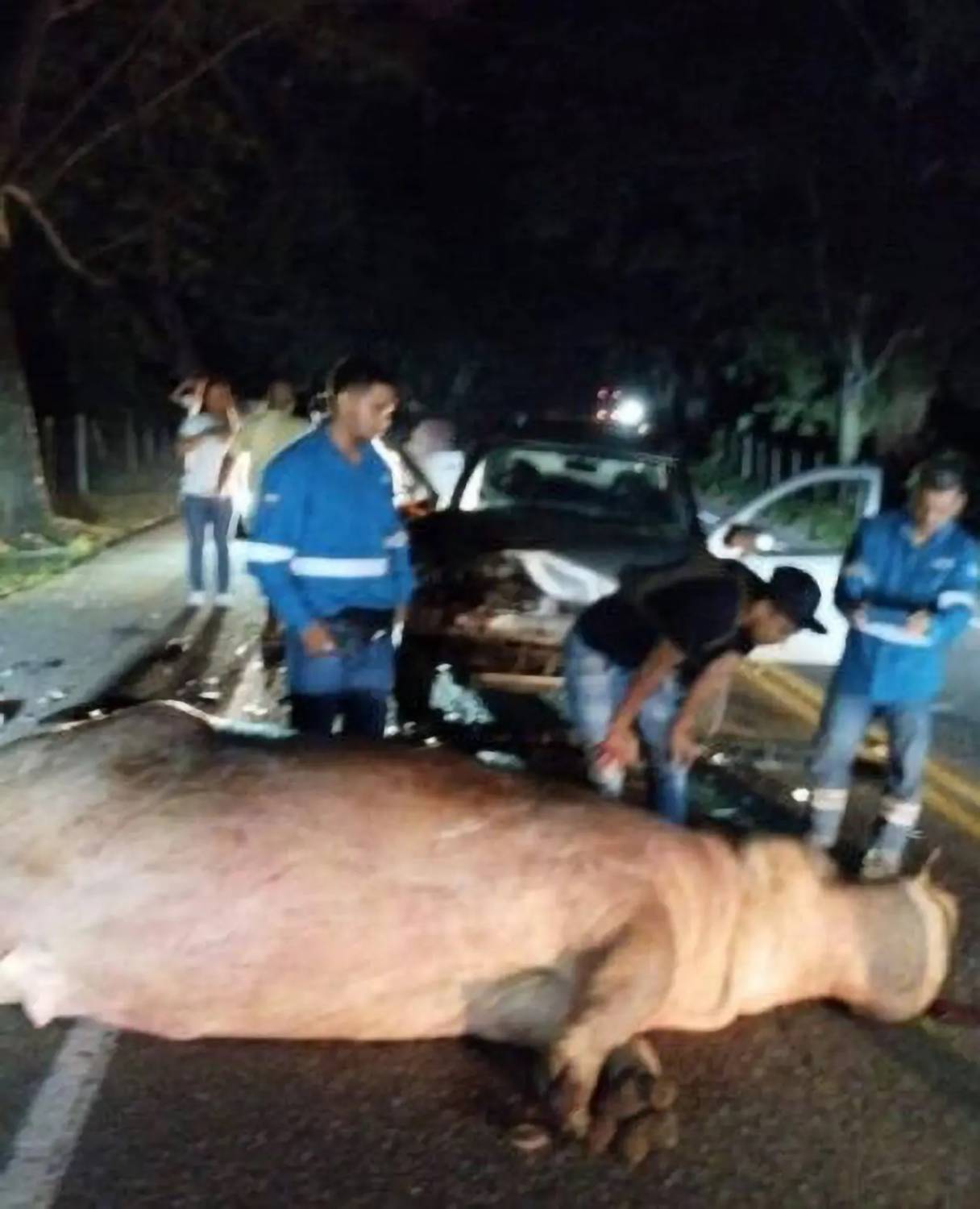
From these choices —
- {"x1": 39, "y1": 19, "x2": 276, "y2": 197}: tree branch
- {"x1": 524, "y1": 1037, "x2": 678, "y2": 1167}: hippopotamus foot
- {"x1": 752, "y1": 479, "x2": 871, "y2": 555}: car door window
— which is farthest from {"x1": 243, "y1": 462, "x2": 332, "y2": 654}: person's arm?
{"x1": 39, "y1": 19, "x2": 276, "y2": 197}: tree branch

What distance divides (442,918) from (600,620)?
2.14 meters

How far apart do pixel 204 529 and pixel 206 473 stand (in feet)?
1.96

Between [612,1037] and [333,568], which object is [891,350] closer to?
[333,568]

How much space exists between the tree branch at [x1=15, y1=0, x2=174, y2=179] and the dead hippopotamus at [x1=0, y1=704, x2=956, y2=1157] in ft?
55.5

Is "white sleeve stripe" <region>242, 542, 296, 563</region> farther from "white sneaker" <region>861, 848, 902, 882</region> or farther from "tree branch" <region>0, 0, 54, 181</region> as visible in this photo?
"tree branch" <region>0, 0, 54, 181</region>

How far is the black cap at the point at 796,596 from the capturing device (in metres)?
6.61

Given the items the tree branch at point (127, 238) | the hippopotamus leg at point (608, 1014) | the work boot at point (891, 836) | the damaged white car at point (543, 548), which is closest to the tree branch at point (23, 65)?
the tree branch at point (127, 238)

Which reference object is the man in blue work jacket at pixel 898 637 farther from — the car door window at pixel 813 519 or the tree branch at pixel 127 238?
the tree branch at pixel 127 238

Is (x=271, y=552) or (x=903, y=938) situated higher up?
(x=271, y=552)

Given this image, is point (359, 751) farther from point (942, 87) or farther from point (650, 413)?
point (650, 413)

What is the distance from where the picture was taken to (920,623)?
288 inches

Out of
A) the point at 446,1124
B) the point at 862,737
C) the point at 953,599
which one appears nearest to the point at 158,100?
the point at 862,737

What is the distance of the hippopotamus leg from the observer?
5.05 metres

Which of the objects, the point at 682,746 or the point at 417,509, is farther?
the point at 417,509
